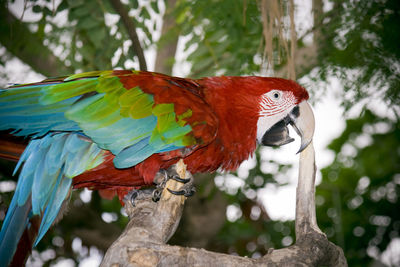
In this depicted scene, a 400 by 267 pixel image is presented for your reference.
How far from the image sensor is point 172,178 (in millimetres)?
1352

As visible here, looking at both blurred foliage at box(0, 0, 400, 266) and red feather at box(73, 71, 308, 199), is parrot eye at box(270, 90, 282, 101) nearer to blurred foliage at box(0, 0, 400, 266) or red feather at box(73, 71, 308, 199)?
red feather at box(73, 71, 308, 199)

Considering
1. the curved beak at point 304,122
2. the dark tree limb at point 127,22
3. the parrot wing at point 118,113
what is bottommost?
the curved beak at point 304,122

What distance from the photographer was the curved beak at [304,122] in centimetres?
156

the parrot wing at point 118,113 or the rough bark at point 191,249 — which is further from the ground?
the parrot wing at point 118,113

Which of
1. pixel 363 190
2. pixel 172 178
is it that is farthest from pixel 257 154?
pixel 172 178

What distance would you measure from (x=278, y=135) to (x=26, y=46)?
159 centimetres

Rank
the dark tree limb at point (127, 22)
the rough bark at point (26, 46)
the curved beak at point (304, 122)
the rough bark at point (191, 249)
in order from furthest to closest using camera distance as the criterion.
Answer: the rough bark at point (26, 46)
the dark tree limb at point (127, 22)
the curved beak at point (304, 122)
the rough bark at point (191, 249)

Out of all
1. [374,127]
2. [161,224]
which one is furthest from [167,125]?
[374,127]

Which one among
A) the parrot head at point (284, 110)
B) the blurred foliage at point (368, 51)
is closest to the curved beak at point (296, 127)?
the parrot head at point (284, 110)

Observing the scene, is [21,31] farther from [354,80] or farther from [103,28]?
[354,80]

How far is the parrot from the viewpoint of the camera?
52.7 inches

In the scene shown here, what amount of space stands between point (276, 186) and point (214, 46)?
1.13 meters

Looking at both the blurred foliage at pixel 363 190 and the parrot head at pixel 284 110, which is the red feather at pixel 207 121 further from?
the blurred foliage at pixel 363 190

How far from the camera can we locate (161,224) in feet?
4.14
